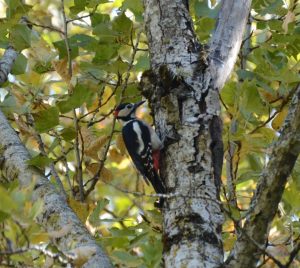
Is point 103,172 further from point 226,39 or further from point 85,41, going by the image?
point 226,39

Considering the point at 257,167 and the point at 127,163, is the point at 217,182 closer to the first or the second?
the point at 257,167

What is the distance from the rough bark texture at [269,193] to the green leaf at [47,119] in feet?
3.49

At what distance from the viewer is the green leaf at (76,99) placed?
295 cm

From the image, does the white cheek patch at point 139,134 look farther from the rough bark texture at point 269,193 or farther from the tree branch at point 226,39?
the rough bark texture at point 269,193

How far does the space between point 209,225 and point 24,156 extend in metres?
0.94

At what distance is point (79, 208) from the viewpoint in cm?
282

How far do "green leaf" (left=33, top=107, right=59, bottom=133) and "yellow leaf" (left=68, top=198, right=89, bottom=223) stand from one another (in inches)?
13.4

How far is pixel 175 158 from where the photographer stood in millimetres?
2680

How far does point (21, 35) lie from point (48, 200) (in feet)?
2.76

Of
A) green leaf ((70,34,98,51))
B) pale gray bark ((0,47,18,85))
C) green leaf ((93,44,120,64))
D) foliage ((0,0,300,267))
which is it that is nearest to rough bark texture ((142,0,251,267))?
foliage ((0,0,300,267))

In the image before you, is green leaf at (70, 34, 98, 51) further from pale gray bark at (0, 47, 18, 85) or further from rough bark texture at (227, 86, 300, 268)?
rough bark texture at (227, 86, 300, 268)

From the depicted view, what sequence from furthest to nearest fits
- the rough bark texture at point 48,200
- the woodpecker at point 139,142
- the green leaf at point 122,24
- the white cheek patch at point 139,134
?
the white cheek patch at point 139,134 < the woodpecker at point 139,142 < the green leaf at point 122,24 < the rough bark texture at point 48,200

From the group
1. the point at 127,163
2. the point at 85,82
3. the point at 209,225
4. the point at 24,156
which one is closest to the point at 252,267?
the point at 209,225

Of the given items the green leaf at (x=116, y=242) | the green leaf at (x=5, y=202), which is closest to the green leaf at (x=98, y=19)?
the green leaf at (x=116, y=242)
